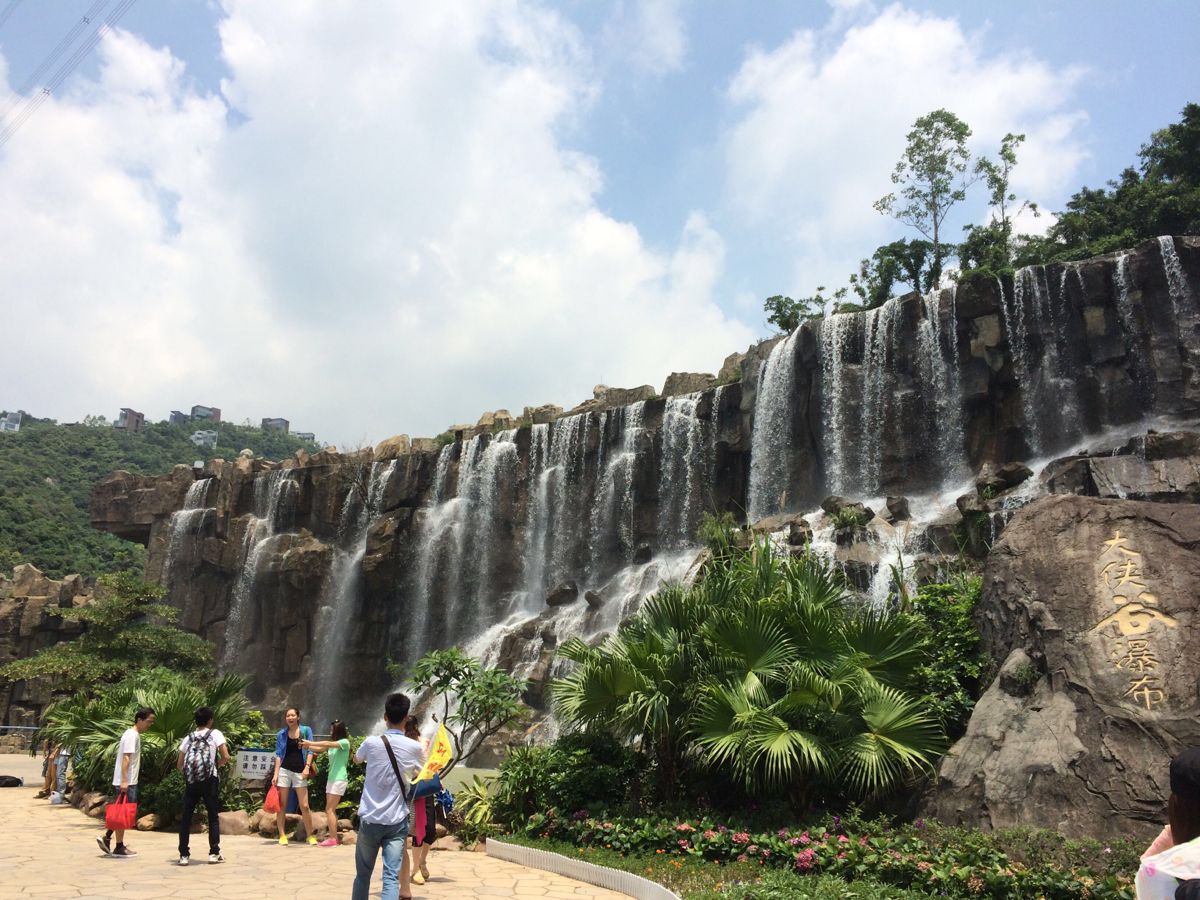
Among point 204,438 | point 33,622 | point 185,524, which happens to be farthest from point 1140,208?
point 204,438

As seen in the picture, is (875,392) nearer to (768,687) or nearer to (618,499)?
(618,499)

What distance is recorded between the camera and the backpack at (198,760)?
27.9 feet

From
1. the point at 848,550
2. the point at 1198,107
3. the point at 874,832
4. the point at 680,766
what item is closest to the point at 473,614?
the point at 848,550

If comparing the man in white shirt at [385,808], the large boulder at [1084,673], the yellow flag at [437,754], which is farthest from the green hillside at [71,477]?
the large boulder at [1084,673]

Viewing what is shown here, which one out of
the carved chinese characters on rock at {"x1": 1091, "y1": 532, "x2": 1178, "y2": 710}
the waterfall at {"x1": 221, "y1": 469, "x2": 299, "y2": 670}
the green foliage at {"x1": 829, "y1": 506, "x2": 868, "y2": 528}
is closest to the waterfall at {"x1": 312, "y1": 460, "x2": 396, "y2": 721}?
the waterfall at {"x1": 221, "y1": 469, "x2": 299, "y2": 670}

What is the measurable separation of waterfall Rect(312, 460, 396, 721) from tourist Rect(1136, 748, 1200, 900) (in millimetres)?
31703

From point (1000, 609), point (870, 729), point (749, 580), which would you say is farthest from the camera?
point (749, 580)

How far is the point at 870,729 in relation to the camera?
8.51m

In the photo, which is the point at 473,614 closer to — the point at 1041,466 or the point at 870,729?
the point at 1041,466

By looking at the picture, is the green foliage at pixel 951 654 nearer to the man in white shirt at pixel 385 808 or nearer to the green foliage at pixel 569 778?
the green foliage at pixel 569 778

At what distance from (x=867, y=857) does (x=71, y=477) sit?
249ft

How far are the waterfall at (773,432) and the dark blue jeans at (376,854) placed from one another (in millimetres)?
21148

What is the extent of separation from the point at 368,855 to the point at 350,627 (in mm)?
28465

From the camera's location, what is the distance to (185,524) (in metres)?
37.6
